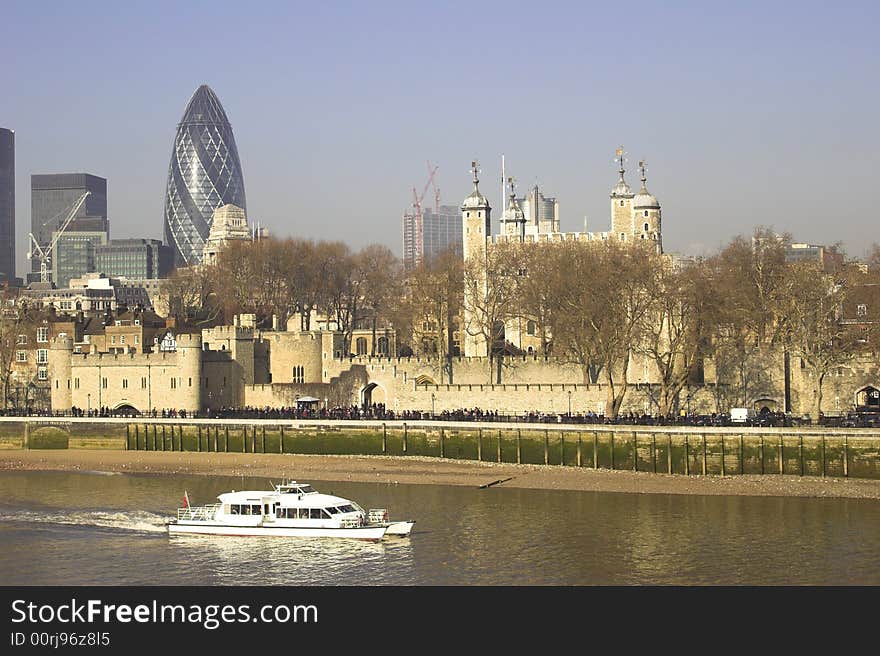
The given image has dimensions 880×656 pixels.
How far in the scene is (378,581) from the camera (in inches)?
1608

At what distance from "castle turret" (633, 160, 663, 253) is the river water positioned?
39.0 m

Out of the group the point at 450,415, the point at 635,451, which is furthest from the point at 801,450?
the point at 450,415

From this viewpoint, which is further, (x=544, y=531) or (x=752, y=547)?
(x=544, y=531)

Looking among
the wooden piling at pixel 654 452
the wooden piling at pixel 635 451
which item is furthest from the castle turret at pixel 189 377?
the wooden piling at pixel 654 452

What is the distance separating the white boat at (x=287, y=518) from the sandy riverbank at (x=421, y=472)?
528 inches

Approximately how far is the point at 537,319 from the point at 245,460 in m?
21.9

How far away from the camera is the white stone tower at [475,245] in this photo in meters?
92.8

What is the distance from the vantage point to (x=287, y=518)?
49.0 metres

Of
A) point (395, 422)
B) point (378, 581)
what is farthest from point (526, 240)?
point (378, 581)

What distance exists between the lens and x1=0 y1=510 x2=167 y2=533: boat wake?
5069 cm

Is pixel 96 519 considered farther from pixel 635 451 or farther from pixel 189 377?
pixel 189 377

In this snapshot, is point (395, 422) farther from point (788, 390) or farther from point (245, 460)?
point (788, 390)

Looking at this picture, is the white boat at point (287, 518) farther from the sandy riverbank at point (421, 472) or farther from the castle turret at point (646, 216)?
the castle turret at point (646, 216)

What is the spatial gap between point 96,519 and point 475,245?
52.1 m
